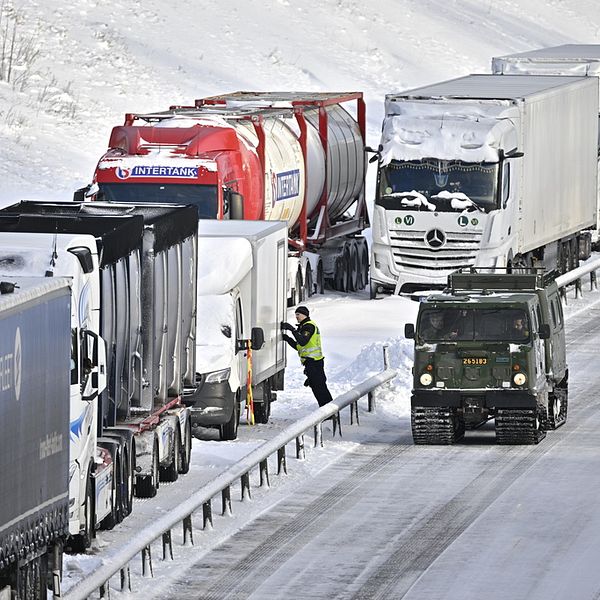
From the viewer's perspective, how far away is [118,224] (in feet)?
64.1

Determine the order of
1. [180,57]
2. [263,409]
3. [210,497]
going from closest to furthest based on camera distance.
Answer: [210,497] < [263,409] < [180,57]

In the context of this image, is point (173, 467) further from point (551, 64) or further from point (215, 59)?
point (215, 59)

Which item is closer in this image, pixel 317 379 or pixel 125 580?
pixel 125 580

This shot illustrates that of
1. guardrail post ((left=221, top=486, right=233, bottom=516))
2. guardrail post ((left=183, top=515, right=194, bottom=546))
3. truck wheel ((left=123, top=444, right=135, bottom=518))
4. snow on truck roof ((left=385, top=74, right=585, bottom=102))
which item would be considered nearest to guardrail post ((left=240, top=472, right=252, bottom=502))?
guardrail post ((left=221, top=486, right=233, bottom=516))

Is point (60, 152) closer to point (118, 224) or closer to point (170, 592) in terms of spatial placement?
point (118, 224)

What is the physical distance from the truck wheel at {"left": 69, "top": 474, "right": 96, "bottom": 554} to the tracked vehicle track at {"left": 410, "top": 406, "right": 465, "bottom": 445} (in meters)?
6.84

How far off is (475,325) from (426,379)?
0.90 meters

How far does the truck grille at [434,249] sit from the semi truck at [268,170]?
6.21 ft

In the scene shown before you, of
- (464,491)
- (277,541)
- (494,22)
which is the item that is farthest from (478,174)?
(494,22)

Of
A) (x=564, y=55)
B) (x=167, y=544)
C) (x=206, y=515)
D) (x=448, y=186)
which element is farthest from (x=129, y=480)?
(x=564, y=55)

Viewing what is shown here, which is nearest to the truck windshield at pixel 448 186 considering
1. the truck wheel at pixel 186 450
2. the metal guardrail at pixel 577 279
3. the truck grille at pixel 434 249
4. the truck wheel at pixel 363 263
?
the truck grille at pixel 434 249

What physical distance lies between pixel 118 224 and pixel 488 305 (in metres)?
6.43

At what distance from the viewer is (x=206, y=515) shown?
1934 cm

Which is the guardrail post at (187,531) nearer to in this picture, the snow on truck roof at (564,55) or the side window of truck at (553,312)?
the side window of truck at (553,312)
